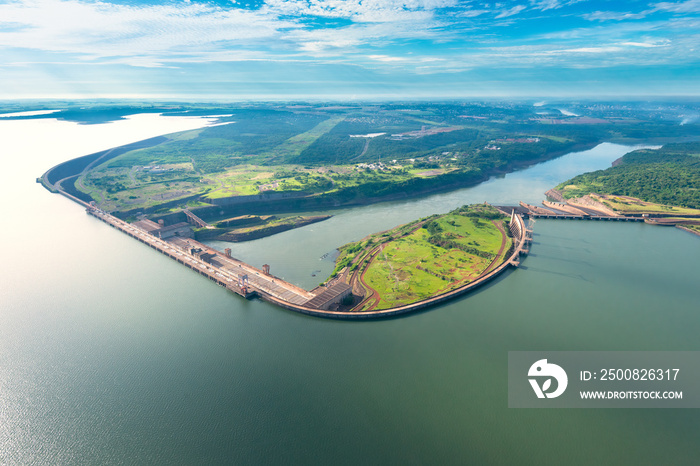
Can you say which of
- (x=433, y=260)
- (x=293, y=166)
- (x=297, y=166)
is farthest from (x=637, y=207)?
(x=293, y=166)

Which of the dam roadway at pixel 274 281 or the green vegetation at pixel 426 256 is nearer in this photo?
the dam roadway at pixel 274 281

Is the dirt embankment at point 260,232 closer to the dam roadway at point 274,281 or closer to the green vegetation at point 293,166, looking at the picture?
the dam roadway at point 274,281

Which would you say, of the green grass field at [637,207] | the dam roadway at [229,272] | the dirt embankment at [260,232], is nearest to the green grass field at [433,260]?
the dam roadway at [229,272]

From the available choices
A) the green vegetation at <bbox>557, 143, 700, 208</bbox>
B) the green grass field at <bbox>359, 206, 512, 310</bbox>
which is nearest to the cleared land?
the green vegetation at <bbox>557, 143, 700, 208</bbox>

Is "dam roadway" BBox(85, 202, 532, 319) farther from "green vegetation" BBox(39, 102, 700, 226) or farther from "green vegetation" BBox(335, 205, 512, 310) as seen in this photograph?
"green vegetation" BBox(39, 102, 700, 226)

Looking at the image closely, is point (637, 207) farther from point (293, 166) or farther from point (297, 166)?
point (293, 166)

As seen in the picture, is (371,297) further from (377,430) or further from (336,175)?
(336,175)

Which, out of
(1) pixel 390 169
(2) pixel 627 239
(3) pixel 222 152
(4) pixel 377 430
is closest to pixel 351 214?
(1) pixel 390 169
